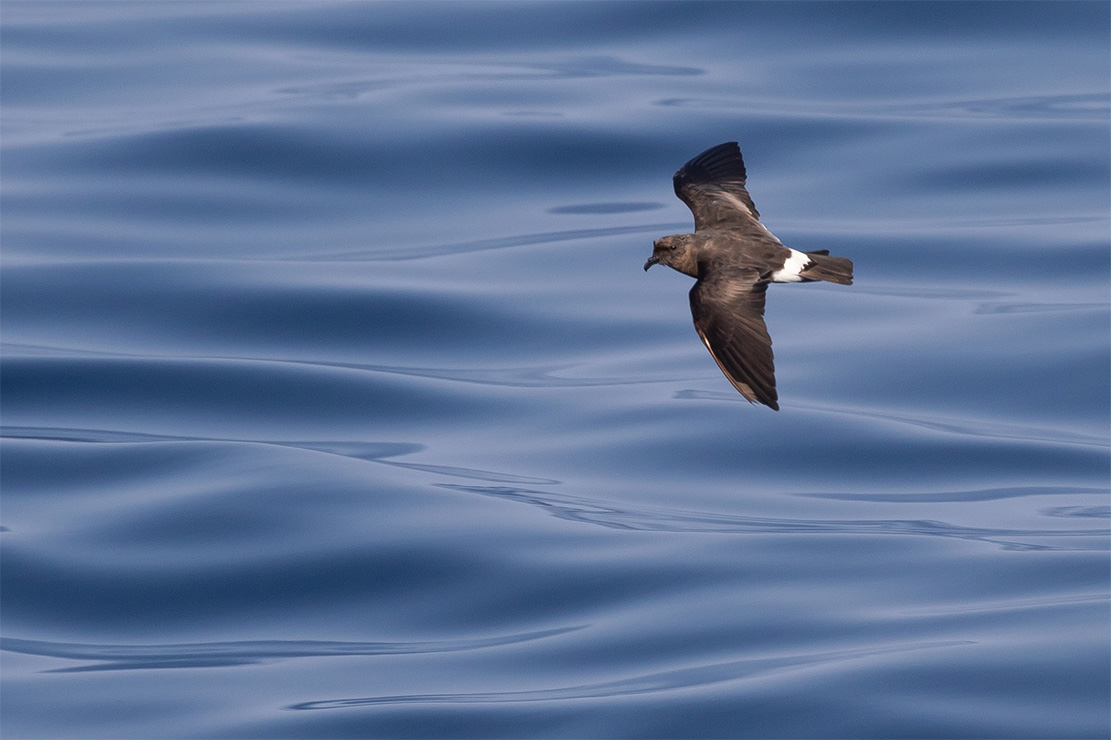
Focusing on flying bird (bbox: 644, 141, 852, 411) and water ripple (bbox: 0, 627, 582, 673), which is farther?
water ripple (bbox: 0, 627, 582, 673)

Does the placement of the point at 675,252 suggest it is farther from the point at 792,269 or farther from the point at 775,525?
the point at 775,525

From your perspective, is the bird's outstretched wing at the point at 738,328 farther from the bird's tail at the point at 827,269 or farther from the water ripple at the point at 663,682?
the water ripple at the point at 663,682

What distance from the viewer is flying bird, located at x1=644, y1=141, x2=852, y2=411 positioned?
28.2 feet

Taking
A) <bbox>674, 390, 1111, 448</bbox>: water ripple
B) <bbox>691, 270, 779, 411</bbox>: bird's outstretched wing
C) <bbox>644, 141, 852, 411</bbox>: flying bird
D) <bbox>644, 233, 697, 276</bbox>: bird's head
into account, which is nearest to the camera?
<bbox>691, 270, 779, 411</bbox>: bird's outstretched wing

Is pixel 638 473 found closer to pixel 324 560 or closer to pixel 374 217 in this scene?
pixel 324 560

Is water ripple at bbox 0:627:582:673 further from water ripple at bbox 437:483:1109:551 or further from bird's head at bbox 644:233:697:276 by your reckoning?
bird's head at bbox 644:233:697:276

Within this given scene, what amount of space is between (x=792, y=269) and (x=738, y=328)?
64 cm

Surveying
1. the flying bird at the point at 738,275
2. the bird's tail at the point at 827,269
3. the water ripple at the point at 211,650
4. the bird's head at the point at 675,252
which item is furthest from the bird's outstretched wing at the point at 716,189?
the water ripple at the point at 211,650

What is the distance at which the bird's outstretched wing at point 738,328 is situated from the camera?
840 centimetres

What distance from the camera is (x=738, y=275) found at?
30.6ft

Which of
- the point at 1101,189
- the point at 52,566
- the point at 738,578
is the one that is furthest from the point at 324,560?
the point at 1101,189

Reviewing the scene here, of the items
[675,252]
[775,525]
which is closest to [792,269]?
[675,252]

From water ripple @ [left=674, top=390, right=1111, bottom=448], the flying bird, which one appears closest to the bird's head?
the flying bird

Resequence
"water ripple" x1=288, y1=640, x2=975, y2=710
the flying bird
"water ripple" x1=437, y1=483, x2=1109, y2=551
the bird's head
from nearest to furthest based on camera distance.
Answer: the flying bird
the bird's head
"water ripple" x1=288, y1=640, x2=975, y2=710
"water ripple" x1=437, y1=483, x2=1109, y2=551
